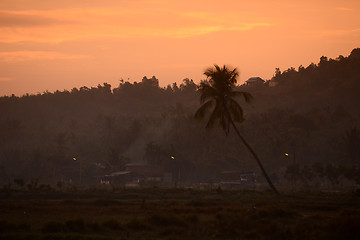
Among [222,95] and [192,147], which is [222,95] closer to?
[222,95]

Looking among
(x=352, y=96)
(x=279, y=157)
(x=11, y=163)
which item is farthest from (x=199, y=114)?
(x=352, y=96)

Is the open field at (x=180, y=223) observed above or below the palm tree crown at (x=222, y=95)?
below

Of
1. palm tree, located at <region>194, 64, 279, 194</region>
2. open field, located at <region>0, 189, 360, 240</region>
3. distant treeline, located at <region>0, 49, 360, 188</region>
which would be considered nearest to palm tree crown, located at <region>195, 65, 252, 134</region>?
palm tree, located at <region>194, 64, 279, 194</region>

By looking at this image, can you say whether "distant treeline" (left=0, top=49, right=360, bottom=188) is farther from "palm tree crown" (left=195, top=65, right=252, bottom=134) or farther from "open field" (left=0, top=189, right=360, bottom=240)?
"open field" (left=0, top=189, right=360, bottom=240)

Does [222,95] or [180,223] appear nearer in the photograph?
[180,223]

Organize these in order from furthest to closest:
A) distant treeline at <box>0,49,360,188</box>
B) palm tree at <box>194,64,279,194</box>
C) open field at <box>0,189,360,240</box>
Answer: distant treeline at <box>0,49,360,188</box> < palm tree at <box>194,64,279,194</box> < open field at <box>0,189,360,240</box>

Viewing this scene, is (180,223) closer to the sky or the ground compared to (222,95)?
closer to the ground

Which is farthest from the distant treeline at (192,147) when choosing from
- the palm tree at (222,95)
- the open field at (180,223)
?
the open field at (180,223)

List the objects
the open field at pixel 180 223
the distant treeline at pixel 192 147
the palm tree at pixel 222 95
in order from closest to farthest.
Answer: the open field at pixel 180 223
the palm tree at pixel 222 95
the distant treeline at pixel 192 147

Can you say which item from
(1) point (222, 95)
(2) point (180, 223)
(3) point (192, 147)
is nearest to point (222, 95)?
(1) point (222, 95)

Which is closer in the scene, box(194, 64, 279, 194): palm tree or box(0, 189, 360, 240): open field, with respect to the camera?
box(0, 189, 360, 240): open field

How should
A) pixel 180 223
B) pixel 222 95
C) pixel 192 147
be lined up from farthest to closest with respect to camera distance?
1. pixel 192 147
2. pixel 222 95
3. pixel 180 223

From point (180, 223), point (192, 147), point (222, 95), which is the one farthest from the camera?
point (192, 147)

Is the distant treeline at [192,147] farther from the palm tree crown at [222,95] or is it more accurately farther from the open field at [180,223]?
the open field at [180,223]
